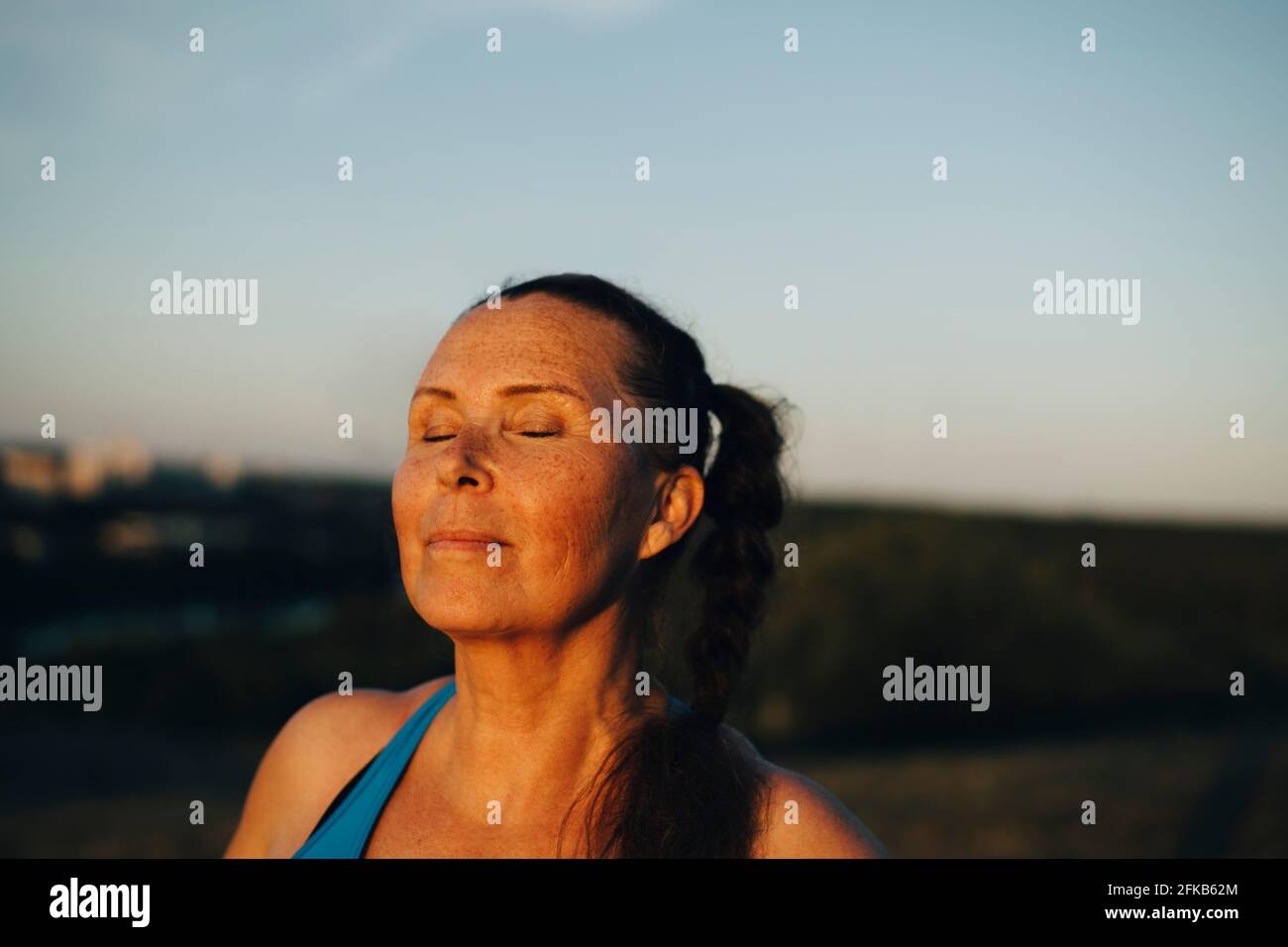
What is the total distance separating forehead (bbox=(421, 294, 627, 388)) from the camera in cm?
266

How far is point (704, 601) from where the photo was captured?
10.7 ft

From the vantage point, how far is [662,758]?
2.68 m

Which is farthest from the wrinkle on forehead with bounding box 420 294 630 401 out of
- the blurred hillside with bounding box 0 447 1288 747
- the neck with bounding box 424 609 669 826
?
the blurred hillside with bounding box 0 447 1288 747

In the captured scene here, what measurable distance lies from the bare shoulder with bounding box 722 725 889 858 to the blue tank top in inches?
18.9

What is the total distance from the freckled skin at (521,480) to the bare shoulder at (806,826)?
655 millimetres

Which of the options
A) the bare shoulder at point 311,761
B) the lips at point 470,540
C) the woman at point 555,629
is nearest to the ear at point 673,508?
the woman at point 555,629

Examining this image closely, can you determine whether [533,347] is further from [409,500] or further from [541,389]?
[409,500]

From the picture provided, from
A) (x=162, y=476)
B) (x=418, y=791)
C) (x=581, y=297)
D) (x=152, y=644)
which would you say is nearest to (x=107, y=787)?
(x=152, y=644)

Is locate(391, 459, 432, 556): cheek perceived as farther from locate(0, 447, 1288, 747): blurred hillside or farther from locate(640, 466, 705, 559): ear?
locate(0, 447, 1288, 747): blurred hillside

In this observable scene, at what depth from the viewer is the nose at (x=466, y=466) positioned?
2.52m

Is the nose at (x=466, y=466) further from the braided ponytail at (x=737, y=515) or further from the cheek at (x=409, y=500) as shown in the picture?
the braided ponytail at (x=737, y=515)

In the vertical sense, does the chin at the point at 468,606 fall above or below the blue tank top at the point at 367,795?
above

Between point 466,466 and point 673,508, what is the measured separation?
0.69 meters

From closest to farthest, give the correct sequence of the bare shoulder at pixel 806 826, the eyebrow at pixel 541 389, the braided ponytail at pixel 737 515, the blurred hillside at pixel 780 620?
the bare shoulder at pixel 806 826, the eyebrow at pixel 541 389, the braided ponytail at pixel 737 515, the blurred hillside at pixel 780 620
